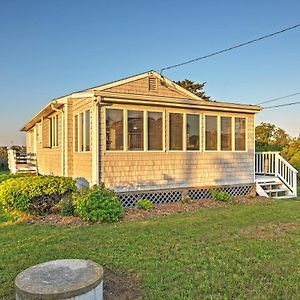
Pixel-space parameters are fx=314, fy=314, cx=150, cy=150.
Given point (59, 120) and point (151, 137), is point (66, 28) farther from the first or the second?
point (151, 137)

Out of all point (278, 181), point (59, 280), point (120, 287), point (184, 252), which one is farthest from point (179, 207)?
point (59, 280)

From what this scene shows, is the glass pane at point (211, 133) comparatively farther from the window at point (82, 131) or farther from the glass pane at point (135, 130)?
the window at point (82, 131)

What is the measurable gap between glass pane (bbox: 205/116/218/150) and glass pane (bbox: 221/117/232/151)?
0.92ft

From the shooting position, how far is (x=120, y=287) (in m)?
3.74

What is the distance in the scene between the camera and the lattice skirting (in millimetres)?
9445

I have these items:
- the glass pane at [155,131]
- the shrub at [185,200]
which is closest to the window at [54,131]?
the glass pane at [155,131]

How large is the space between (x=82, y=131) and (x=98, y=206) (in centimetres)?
336

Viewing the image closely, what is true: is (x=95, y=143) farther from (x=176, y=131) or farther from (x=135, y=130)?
(x=176, y=131)

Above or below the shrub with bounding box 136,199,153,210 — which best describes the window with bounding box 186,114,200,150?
above

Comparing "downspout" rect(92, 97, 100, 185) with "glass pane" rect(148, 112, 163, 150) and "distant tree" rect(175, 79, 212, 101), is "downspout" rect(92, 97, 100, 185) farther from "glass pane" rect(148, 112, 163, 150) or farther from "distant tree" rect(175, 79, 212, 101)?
"distant tree" rect(175, 79, 212, 101)

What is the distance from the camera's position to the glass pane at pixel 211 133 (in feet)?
35.2

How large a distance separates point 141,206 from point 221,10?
8236 mm

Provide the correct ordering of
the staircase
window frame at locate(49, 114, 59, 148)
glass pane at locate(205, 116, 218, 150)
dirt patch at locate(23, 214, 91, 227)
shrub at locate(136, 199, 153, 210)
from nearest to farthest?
dirt patch at locate(23, 214, 91, 227) → shrub at locate(136, 199, 153, 210) → glass pane at locate(205, 116, 218, 150) → the staircase → window frame at locate(49, 114, 59, 148)

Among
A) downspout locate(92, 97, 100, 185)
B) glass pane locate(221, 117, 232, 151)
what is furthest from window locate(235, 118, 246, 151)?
downspout locate(92, 97, 100, 185)
